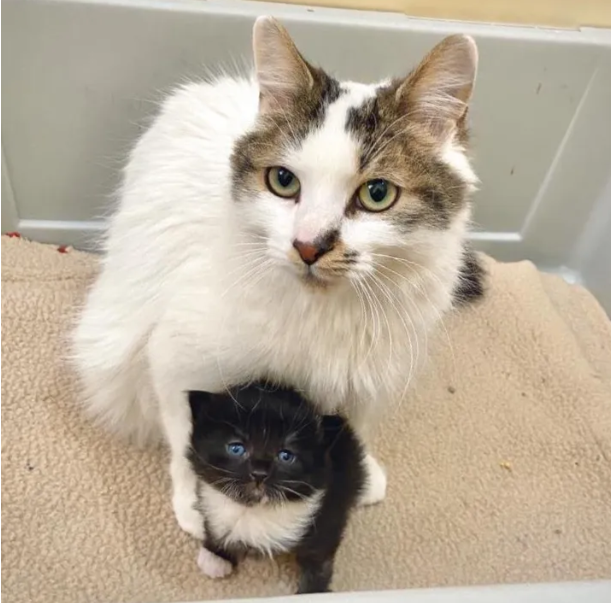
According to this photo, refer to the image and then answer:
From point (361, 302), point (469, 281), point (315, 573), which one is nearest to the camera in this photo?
point (361, 302)

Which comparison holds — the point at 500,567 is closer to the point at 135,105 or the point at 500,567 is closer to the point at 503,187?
the point at 503,187

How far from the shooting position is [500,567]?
124 cm

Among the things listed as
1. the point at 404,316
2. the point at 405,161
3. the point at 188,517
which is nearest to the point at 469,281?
the point at 404,316

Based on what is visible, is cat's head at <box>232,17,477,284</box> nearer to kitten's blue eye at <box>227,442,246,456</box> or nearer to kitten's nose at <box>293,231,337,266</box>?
kitten's nose at <box>293,231,337,266</box>

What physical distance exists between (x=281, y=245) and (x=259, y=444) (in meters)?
0.28

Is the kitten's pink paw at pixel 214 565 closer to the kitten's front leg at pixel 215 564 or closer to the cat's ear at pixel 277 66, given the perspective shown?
the kitten's front leg at pixel 215 564

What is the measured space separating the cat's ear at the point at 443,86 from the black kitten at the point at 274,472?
1.34ft

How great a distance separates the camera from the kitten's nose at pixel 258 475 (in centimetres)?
94

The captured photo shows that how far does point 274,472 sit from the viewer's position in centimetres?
95

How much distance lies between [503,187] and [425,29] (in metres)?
0.43

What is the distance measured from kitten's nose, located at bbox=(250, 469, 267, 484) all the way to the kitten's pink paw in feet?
0.89

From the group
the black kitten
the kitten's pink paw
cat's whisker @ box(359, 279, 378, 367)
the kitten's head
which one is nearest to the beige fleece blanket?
the kitten's pink paw

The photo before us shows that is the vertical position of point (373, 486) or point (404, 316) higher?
point (404, 316)

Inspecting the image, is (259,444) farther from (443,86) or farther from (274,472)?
(443,86)
